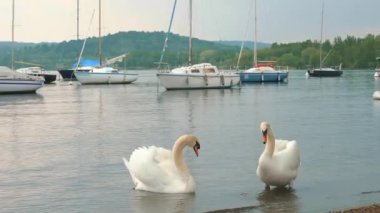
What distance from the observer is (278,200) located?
43.5 ft

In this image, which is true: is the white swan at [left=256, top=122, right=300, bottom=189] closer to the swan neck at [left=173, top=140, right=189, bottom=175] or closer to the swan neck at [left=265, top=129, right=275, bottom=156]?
the swan neck at [left=265, top=129, right=275, bottom=156]

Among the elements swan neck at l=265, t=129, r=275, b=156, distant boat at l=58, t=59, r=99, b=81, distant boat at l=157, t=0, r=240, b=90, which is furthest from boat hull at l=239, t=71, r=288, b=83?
swan neck at l=265, t=129, r=275, b=156

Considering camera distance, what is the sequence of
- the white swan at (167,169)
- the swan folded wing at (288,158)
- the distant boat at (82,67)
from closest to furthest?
the white swan at (167,169), the swan folded wing at (288,158), the distant boat at (82,67)

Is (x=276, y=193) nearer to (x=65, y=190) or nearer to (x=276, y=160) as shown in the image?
(x=276, y=160)

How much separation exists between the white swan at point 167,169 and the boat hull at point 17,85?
51.8m

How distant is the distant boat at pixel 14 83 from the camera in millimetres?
63469

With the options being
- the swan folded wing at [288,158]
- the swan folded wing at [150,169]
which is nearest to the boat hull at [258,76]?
the swan folded wing at [288,158]

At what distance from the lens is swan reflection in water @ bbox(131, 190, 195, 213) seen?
497 inches

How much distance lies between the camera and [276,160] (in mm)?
13906

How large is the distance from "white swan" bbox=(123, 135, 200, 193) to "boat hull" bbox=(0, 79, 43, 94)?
51840 mm

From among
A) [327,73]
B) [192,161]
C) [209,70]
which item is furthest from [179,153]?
[327,73]

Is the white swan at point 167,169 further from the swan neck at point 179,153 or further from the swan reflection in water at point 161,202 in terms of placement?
the swan reflection in water at point 161,202

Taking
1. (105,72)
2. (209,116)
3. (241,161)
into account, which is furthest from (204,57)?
(241,161)

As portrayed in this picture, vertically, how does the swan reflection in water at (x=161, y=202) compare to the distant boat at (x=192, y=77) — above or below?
below
